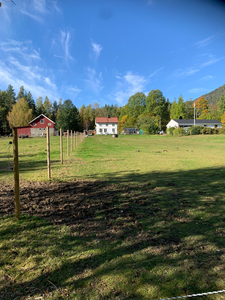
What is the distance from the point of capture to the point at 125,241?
297 cm

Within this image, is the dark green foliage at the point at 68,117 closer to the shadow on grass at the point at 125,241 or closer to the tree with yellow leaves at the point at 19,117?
the tree with yellow leaves at the point at 19,117

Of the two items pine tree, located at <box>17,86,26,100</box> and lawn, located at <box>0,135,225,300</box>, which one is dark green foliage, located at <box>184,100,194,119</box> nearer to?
pine tree, located at <box>17,86,26,100</box>

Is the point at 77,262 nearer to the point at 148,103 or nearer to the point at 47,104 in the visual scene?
the point at 148,103

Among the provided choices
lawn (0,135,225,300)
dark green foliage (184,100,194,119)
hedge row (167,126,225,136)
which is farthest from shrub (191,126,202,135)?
dark green foliage (184,100,194,119)

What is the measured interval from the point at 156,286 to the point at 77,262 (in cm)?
102

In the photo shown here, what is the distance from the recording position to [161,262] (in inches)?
97.1

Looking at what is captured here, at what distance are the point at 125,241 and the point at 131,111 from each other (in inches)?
4082

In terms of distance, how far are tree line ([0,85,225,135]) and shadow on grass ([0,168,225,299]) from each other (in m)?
62.2

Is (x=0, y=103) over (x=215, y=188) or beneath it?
over

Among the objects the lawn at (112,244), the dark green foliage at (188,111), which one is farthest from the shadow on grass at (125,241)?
the dark green foliage at (188,111)

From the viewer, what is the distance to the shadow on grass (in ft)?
6.84

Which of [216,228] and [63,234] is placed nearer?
[63,234]

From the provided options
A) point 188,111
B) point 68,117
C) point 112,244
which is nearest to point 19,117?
point 68,117

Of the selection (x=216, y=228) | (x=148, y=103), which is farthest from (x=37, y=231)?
(x=148, y=103)
